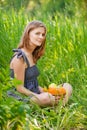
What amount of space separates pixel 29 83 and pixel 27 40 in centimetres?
42

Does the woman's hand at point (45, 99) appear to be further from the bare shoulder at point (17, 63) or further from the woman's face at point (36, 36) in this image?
the woman's face at point (36, 36)

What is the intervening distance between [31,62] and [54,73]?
2.10 ft

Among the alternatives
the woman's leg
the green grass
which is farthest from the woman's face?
the woman's leg

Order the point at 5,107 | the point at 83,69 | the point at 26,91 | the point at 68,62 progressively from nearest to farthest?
the point at 5,107
the point at 26,91
the point at 83,69
the point at 68,62

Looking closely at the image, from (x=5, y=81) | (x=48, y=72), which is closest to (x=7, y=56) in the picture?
(x=48, y=72)

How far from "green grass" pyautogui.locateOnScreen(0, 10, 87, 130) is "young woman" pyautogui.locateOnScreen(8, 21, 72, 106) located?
12cm

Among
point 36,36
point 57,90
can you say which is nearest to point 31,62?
point 36,36

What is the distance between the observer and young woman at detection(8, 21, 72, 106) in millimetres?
4672

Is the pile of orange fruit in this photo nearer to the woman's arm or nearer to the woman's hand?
the woman's hand

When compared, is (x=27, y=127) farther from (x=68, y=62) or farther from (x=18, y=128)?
(x=68, y=62)

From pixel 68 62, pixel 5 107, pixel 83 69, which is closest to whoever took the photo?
pixel 5 107

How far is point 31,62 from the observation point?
16.0 feet

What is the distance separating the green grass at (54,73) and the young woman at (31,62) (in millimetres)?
121

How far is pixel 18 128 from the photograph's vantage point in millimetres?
3266
